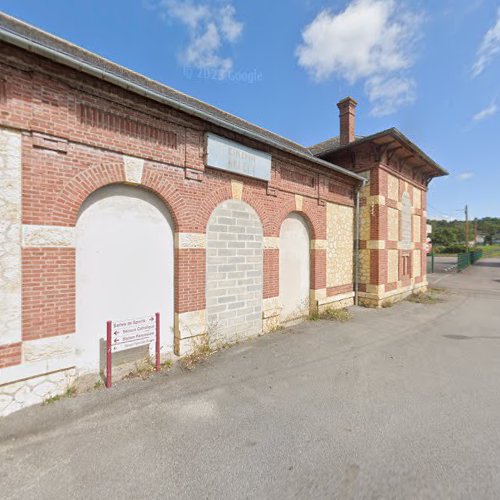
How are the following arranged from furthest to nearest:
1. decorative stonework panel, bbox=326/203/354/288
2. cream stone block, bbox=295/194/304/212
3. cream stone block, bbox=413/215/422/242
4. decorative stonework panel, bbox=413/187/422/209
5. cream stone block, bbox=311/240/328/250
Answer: cream stone block, bbox=413/215/422/242
decorative stonework panel, bbox=413/187/422/209
decorative stonework panel, bbox=326/203/354/288
cream stone block, bbox=311/240/328/250
cream stone block, bbox=295/194/304/212

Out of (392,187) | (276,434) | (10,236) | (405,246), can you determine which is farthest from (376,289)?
(10,236)

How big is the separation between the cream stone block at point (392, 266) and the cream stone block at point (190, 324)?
28.2 ft

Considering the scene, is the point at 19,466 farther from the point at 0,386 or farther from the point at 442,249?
the point at 442,249

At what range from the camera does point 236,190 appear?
21.3ft

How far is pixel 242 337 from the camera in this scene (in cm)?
671

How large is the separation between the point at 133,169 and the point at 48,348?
330cm

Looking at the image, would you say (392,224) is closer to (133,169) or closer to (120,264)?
(133,169)

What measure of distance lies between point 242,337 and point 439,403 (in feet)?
13.6

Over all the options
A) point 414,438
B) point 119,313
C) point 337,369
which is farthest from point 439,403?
point 119,313

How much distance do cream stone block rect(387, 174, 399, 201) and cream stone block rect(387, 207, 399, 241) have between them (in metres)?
0.56

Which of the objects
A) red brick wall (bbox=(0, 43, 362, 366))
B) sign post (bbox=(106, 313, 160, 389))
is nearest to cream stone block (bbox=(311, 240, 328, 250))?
red brick wall (bbox=(0, 43, 362, 366))

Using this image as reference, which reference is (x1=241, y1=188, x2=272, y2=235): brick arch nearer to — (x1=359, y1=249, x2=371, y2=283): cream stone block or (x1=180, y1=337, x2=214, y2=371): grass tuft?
(x1=180, y1=337, x2=214, y2=371): grass tuft

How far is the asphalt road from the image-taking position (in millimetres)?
2623

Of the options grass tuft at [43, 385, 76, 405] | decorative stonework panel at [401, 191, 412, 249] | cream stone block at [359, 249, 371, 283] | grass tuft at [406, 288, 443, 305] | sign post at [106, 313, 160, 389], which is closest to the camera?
grass tuft at [43, 385, 76, 405]
